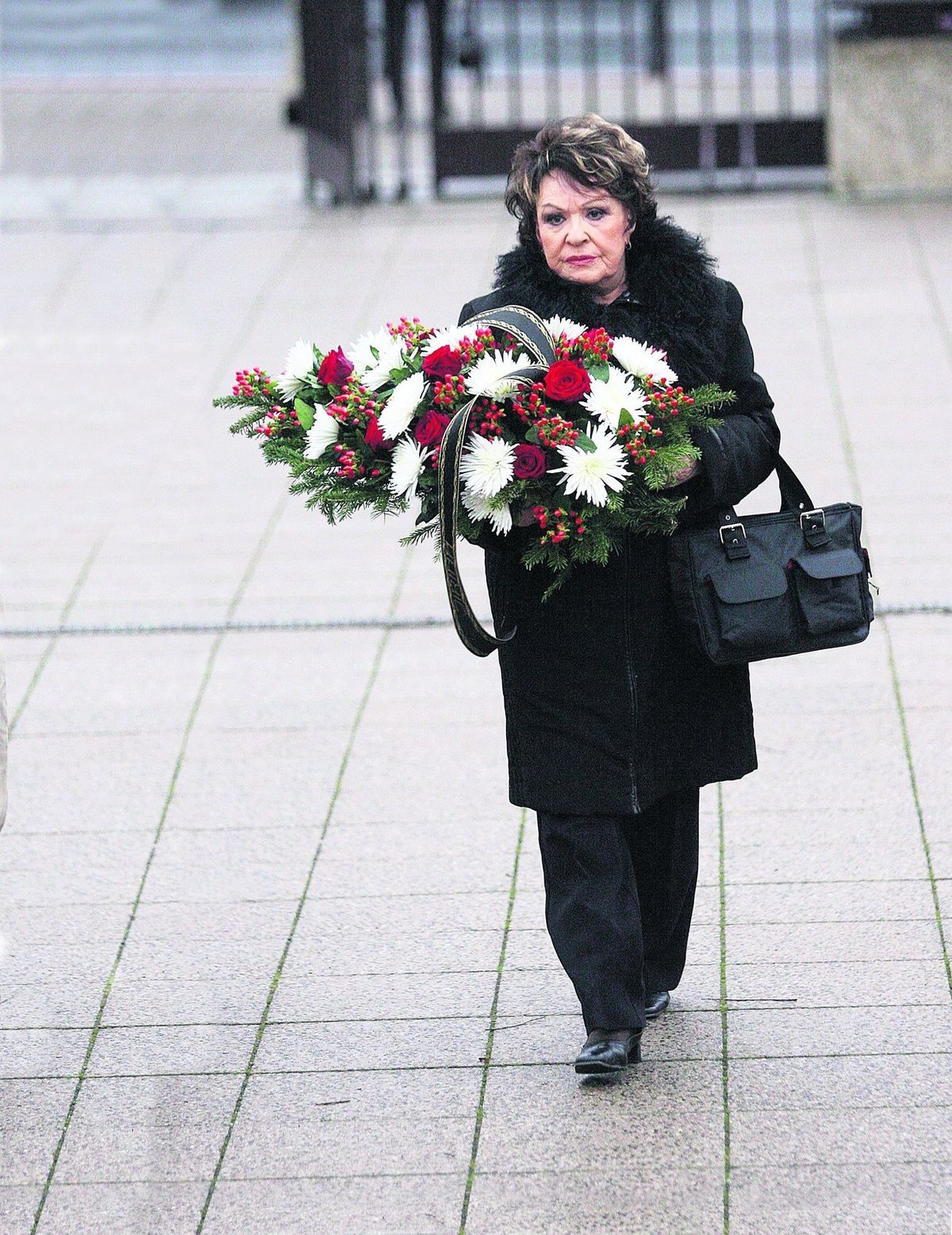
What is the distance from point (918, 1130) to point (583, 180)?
1768 mm

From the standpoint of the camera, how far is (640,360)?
3.25m

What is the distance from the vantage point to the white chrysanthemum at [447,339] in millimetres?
3262

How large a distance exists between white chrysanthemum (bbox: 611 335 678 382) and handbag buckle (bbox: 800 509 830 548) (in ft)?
1.25

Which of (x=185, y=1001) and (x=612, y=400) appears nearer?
(x=612, y=400)

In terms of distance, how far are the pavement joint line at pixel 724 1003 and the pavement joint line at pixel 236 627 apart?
1.44 m

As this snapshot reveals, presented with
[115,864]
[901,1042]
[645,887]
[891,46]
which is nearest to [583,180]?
[645,887]

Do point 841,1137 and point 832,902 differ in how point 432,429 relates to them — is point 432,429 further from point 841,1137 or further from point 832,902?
point 832,902

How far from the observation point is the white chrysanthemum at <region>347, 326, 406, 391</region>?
3.32 m

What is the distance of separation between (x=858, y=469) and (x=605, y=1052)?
3.91 m

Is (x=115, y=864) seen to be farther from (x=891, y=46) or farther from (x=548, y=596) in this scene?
(x=891, y=46)

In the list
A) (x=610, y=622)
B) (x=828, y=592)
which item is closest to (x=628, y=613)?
(x=610, y=622)

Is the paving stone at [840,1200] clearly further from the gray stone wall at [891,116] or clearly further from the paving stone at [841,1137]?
the gray stone wall at [891,116]

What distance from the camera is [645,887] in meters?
3.67

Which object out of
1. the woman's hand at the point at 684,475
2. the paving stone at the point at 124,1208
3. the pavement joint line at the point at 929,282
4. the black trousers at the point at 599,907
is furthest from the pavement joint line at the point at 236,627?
the pavement joint line at the point at 929,282
